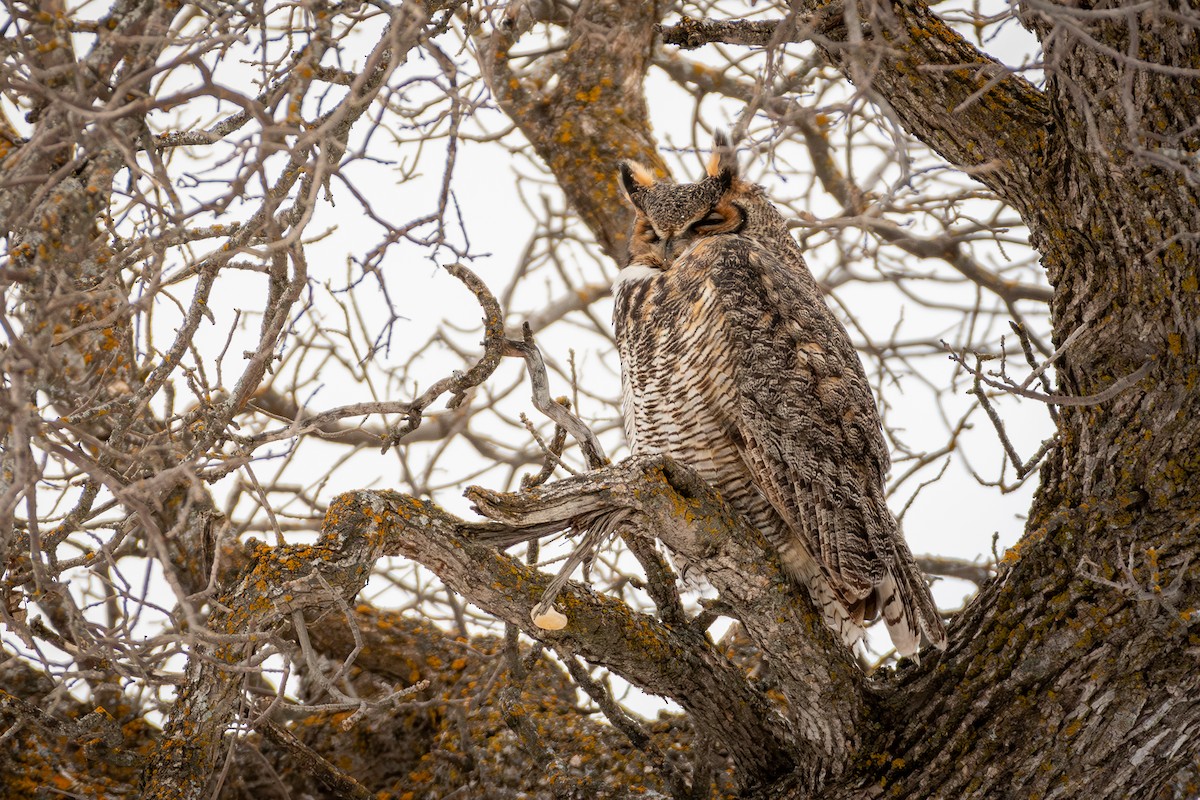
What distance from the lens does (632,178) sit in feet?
13.1

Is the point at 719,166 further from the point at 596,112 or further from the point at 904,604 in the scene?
the point at 904,604

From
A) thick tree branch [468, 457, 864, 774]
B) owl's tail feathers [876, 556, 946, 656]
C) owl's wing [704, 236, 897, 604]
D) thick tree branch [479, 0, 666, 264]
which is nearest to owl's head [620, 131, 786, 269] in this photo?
owl's wing [704, 236, 897, 604]

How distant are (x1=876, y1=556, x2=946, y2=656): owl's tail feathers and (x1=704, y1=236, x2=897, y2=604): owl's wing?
0.06 m

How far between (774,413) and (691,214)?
2.95 feet

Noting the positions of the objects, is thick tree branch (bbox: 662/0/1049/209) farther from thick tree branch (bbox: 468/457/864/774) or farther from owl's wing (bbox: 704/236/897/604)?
thick tree branch (bbox: 468/457/864/774)

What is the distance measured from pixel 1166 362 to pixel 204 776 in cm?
235

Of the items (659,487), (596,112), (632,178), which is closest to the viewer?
(659,487)

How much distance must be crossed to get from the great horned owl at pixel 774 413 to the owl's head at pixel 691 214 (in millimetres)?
13

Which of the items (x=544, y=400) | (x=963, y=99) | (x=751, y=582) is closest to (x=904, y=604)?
(x=751, y=582)

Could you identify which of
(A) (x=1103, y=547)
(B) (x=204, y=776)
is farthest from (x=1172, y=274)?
(B) (x=204, y=776)

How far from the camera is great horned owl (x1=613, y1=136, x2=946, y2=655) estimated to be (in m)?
2.94

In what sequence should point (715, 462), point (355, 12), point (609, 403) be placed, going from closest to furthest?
point (355, 12) → point (715, 462) → point (609, 403)

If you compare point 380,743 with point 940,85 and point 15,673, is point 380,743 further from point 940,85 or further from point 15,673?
point 940,85

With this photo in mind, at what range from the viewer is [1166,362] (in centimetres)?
241
